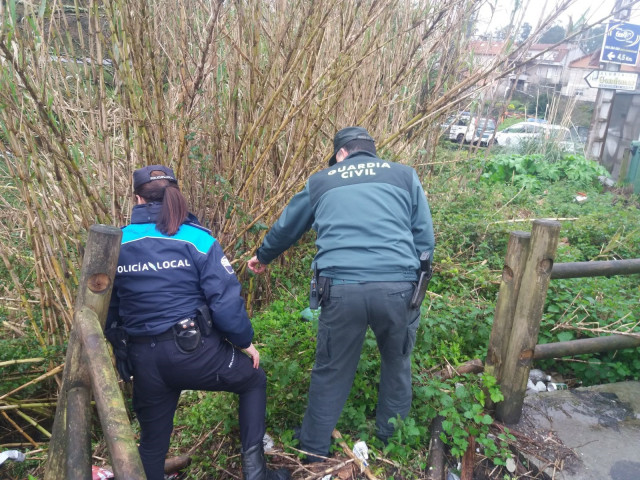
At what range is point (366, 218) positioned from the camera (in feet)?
8.62

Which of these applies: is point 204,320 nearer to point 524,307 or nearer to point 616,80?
point 524,307

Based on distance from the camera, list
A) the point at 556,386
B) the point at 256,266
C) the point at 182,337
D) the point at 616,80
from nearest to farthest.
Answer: the point at 182,337, the point at 256,266, the point at 556,386, the point at 616,80

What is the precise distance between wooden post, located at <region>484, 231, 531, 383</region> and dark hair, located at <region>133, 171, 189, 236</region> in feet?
5.93

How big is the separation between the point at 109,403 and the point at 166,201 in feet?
3.72

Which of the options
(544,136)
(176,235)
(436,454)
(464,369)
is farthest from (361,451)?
(544,136)

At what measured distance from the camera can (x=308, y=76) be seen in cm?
336

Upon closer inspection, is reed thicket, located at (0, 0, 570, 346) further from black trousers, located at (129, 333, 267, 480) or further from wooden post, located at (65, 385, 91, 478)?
wooden post, located at (65, 385, 91, 478)

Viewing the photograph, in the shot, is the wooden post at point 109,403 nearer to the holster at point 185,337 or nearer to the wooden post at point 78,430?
the wooden post at point 78,430

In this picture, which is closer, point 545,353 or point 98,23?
point 98,23

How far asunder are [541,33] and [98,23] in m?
2.64

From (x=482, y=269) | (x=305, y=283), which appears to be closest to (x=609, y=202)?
(x=482, y=269)

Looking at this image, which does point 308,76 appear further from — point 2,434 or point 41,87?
point 2,434

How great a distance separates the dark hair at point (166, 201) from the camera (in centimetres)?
232

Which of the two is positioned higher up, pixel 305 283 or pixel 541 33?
pixel 541 33
